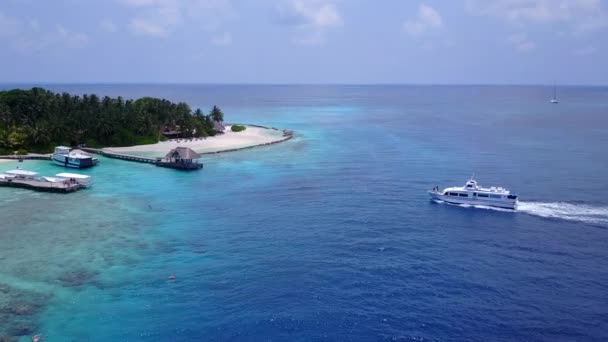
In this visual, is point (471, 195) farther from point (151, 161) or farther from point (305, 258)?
point (151, 161)

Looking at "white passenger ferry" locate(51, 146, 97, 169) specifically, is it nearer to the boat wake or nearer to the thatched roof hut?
the thatched roof hut

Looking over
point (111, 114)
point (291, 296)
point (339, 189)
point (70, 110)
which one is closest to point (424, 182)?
point (339, 189)

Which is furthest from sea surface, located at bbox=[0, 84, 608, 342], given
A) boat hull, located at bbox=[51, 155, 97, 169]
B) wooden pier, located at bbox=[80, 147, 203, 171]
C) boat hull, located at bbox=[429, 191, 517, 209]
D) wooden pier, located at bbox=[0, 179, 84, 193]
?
wooden pier, located at bbox=[80, 147, 203, 171]

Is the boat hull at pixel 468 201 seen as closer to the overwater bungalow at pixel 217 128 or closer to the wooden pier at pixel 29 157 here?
the wooden pier at pixel 29 157

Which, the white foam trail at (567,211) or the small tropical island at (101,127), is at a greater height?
the small tropical island at (101,127)

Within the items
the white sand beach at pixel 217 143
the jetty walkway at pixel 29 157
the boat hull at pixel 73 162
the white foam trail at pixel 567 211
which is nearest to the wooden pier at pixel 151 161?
the white sand beach at pixel 217 143

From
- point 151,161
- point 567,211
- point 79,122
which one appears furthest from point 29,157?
point 567,211
